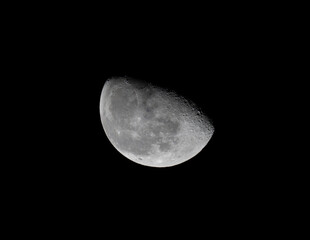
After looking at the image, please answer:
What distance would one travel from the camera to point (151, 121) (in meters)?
2.90

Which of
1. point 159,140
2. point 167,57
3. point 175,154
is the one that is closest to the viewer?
point 167,57

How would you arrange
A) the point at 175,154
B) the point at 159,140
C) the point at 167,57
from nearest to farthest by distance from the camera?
the point at 167,57, the point at 159,140, the point at 175,154

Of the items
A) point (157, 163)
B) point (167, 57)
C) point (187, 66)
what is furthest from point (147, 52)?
point (157, 163)

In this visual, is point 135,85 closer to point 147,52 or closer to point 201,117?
point 147,52

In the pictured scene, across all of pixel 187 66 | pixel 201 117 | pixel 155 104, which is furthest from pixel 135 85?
pixel 201 117

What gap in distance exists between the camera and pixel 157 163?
3.36m

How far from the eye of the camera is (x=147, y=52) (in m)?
2.79

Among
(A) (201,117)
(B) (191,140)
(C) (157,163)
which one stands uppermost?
(A) (201,117)

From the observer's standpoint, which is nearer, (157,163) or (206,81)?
(206,81)

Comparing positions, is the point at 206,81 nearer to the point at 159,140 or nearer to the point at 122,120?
the point at 159,140

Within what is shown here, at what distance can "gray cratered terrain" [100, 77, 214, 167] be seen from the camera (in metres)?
2.88

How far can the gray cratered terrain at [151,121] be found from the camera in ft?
9.45

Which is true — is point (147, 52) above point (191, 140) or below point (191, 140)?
above

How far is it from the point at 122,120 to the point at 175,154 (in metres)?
0.79
